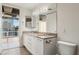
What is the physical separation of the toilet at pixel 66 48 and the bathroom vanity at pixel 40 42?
0.08 metres

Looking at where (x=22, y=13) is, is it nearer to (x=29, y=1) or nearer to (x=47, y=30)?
(x=29, y=1)

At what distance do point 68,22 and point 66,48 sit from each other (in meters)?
0.36

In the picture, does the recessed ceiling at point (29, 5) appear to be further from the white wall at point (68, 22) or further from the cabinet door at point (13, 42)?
the cabinet door at point (13, 42)

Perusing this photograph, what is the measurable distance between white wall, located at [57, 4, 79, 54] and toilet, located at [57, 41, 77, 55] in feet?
0.18

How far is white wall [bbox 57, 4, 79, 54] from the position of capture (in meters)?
1.35

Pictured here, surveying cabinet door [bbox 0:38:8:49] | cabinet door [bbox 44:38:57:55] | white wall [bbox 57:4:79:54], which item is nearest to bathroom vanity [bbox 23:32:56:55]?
cabinet door [bbox 44:38:57:55]

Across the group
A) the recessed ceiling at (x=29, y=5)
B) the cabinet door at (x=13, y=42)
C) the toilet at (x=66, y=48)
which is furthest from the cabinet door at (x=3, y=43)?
the toilet at (x=66, y=48)

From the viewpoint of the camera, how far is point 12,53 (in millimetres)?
1386

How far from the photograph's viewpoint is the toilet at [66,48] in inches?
53.5

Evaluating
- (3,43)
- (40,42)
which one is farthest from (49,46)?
(3,43)

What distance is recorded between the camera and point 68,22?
54.6 inches

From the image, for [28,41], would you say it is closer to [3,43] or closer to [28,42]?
[28,42]

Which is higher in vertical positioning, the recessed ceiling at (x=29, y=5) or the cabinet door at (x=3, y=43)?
the recessed ceiling at (x=29, y=5)

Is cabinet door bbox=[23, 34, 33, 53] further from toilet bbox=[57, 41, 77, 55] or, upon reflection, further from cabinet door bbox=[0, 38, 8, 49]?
toilet bbox=[57, 41, 77, 55]
